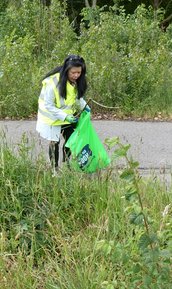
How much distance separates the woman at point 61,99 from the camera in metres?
5.22

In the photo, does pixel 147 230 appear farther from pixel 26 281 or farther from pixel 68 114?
pixel 68 114

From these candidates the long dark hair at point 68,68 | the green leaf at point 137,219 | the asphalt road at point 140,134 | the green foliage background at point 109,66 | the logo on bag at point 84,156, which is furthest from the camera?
the green foliage background at point 109,66

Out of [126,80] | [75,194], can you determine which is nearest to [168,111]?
[126,80]

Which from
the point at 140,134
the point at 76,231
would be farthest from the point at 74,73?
the point at 140,134

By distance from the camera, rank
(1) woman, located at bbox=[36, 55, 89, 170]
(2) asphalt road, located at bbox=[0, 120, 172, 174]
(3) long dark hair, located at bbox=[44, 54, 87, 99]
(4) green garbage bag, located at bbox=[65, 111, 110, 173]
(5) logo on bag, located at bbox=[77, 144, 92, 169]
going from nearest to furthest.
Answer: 1. (5) logo on bag, located at bbox=[77, 144, 92, 169]
2. (4) green garbage bag, located at bbox=[65, 111, 110, 173]
3. (3) long dark hair, located at bbox=[44, 54, 87, 99]
4. (1) woman, located at bbox=[36, 55, 89, 170]
5. (2) asphalt road, located at bbox=[0, 120, 172, 174]

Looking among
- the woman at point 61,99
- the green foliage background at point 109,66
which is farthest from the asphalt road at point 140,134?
the woman at point 61,99

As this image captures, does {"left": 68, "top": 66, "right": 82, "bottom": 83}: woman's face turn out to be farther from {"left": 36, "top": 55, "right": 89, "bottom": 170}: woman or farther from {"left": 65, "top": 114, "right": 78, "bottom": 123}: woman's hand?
{"left": 65, "top": 114, "right": 78, "bottom": 123}: woman's hand

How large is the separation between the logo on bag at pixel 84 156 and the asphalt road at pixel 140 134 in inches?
59.2

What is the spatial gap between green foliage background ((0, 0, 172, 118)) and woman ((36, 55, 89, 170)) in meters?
3.38

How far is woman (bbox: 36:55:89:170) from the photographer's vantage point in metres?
5.22

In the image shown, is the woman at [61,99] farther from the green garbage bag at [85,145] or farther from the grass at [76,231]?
the grass at [76,231]

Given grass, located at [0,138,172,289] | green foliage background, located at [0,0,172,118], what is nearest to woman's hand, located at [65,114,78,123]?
grass, located at [0,138,172,289]

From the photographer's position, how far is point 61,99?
17.5 ft

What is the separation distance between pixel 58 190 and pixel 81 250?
73 centimetres
